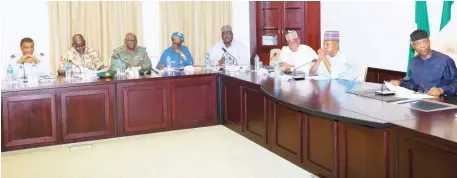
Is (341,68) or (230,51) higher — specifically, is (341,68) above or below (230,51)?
below

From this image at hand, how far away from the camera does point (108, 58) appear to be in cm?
710

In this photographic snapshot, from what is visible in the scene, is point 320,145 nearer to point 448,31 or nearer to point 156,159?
point 156,159

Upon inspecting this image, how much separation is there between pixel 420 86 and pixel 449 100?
0.52 m

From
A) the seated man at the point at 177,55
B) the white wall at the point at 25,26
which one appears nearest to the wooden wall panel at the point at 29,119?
the seated man at the point at 177,55

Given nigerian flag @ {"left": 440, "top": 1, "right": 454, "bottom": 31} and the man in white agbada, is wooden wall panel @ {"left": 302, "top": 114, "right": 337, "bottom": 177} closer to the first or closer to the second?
nigerian flag @ {"left": 440, "top": 1, "right": 454, "bottom": 31}

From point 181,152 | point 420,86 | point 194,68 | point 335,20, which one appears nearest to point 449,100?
point 420,86

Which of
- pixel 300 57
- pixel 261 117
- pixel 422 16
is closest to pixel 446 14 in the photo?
pixel 422 16

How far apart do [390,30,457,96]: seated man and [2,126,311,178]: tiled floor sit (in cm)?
117

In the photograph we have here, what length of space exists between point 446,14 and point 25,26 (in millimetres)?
5435

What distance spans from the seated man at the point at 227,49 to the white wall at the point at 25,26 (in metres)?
2.40

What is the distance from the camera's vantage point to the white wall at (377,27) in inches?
231

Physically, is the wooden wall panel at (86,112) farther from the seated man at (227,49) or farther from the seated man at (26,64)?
the seated man at (227,49)

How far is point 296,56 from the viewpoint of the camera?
5602mm

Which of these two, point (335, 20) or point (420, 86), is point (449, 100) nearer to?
point (420, 86)
